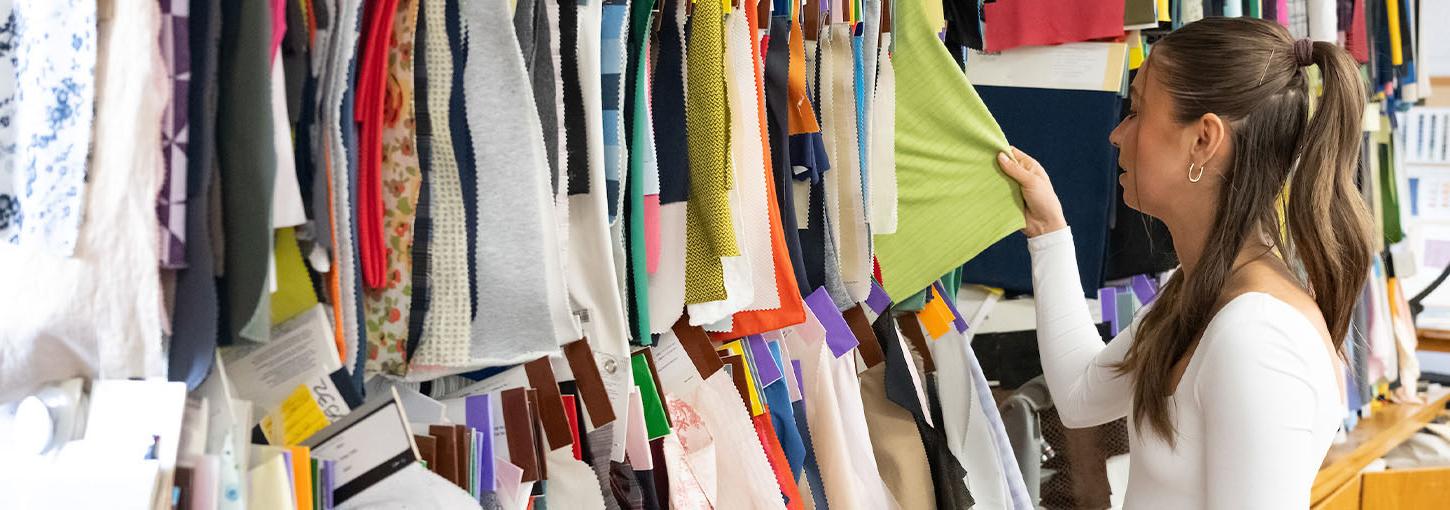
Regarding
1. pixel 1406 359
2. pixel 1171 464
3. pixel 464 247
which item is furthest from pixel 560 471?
pixel 1406 359

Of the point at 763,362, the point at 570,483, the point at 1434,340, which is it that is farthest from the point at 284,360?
the point at 1434,340

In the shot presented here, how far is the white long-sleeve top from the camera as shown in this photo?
1476 mm

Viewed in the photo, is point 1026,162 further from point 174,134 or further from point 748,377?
point 174,134

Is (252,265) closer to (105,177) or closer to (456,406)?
(105,177)

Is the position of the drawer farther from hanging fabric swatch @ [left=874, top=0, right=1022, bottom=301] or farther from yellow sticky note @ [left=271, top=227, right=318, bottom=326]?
yellow sticky note @ [left=271, top=227, right=318, bottom=326]

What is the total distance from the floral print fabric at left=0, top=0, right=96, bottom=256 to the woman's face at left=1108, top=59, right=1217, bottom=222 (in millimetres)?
1317

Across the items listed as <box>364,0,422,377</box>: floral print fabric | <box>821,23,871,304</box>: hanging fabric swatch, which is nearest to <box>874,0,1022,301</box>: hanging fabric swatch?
<box>821,23,871,304</box>: hanging fabric swatch

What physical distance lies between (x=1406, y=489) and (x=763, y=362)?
2.58m

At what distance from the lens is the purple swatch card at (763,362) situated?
188cm

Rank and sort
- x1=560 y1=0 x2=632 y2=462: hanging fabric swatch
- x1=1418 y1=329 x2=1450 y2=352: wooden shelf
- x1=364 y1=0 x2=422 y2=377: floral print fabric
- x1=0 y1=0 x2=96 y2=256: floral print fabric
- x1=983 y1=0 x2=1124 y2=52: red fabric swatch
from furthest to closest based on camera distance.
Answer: x1=1418 y1=329 x2=1450 y2=352: wooden shelf → x1=983 y1=0 x2=1124 y2=52: red fabric swatch → x1=560 y1=0 x2=632 y2=462: hanging fabric swatch → x1=364 y1=0 x2=422 y2=377: floral print fabric → x1=0 y1=0 x2=96 y2=256: floral print fabric

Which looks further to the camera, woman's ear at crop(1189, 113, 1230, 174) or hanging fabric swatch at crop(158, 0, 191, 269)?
woman's ear at crop(1189, 113, 1230, 174)

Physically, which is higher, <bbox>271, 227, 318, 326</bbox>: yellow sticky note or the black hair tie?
the black hair tie

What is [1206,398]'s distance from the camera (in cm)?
155

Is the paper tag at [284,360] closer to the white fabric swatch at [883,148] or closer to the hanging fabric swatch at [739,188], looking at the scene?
the hanging fabric swatch at [739,188]
